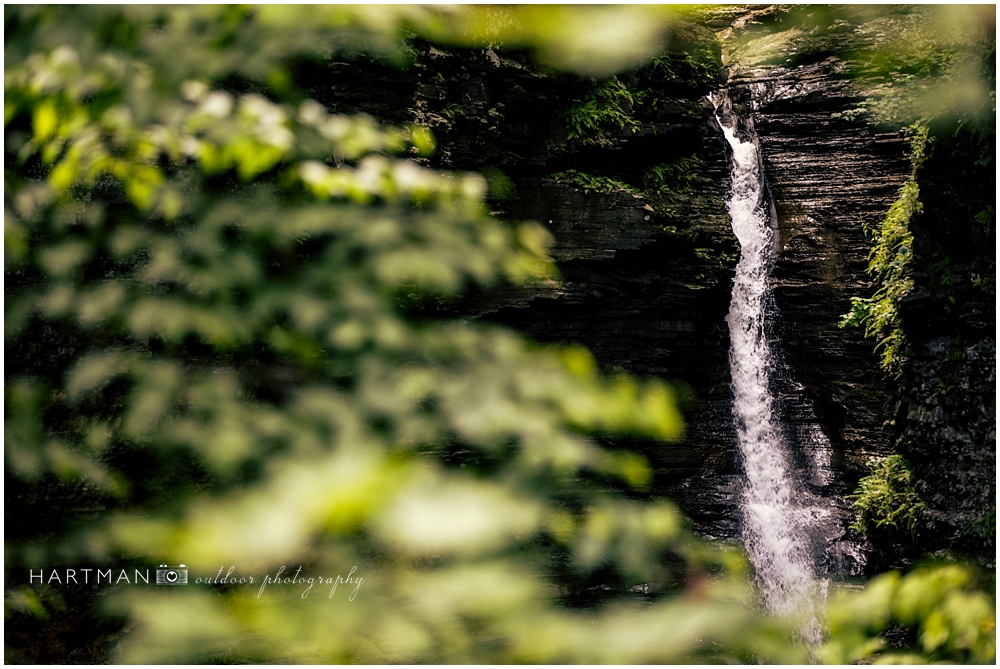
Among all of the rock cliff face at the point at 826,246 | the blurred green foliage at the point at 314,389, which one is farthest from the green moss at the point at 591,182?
the blurred green foliage at the point at 314,389

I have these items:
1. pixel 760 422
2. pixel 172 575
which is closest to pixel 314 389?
pixel 172 575

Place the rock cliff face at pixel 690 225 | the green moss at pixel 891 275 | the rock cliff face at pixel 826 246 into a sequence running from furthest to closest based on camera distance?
1. the rock cliff face at pixel 826 246
2. the rock cliff face at pixel 690 225
3. the green moss at pixel 891 275

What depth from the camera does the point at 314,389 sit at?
4.66 feet

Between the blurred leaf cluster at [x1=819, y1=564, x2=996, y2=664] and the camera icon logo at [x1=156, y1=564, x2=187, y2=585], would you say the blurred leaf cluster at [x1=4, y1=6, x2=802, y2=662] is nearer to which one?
the camera icon logo at [x1=156, y1=564, x2=187, y2=585]

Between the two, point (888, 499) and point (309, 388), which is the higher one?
point (888, 499)

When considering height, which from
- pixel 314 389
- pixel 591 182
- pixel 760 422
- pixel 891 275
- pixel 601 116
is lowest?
pixel 314 389

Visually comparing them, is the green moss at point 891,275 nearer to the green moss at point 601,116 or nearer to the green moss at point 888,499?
the green moss at point 888,499

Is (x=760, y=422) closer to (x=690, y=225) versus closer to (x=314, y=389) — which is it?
(x=690, y=225)

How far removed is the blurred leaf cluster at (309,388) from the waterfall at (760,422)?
19.7 feet

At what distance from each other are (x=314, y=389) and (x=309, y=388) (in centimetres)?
6

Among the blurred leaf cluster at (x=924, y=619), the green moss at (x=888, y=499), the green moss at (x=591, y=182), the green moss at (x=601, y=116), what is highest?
the green moss at (x=601, y=116)

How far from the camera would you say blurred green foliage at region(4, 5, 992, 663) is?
967mm

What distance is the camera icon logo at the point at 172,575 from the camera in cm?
159

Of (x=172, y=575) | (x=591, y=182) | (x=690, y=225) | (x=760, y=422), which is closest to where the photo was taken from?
(x=172, y=575)
